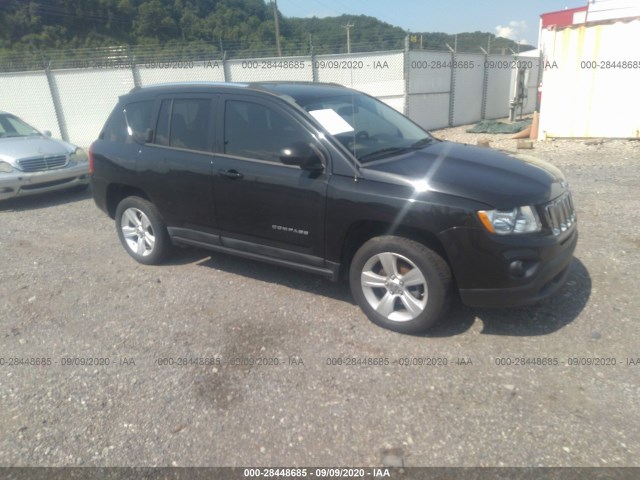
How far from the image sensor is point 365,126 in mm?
4070

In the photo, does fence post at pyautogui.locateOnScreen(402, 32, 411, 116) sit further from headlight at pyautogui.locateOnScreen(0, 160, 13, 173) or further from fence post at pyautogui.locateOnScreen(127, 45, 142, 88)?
headlight at pyautogui.locateOnScreen(0, 160, 13, 173)

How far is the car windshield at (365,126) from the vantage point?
12.3ft

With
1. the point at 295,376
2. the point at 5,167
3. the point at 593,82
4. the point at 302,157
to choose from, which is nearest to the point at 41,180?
the point at 5,167

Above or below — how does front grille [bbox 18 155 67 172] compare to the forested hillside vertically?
below

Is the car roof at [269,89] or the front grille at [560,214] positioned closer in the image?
the front grille at [560,214]

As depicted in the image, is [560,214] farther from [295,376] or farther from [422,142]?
[295,376]

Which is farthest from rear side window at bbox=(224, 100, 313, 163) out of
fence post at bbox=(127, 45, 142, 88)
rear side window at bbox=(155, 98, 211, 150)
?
fence post at bbox=(127, 45, 142, 88)

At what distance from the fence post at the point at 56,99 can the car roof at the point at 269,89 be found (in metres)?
12.9

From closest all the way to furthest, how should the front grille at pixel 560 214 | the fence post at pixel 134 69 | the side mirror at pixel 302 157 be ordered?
the front grille at pixel 560 214
the side mirror at pixel 302 157
the fence post at pixel 134 69

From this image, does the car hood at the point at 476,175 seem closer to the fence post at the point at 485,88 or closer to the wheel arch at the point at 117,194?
the wheel arch at the point at 117,194

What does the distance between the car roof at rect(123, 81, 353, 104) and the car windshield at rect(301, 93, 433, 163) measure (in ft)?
0.34

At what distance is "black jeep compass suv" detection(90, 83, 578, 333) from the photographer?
318 centimetres

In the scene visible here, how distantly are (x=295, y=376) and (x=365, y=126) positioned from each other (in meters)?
2.15

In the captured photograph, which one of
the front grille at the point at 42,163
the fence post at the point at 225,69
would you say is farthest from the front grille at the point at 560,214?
the fence post at the point at 225,69
